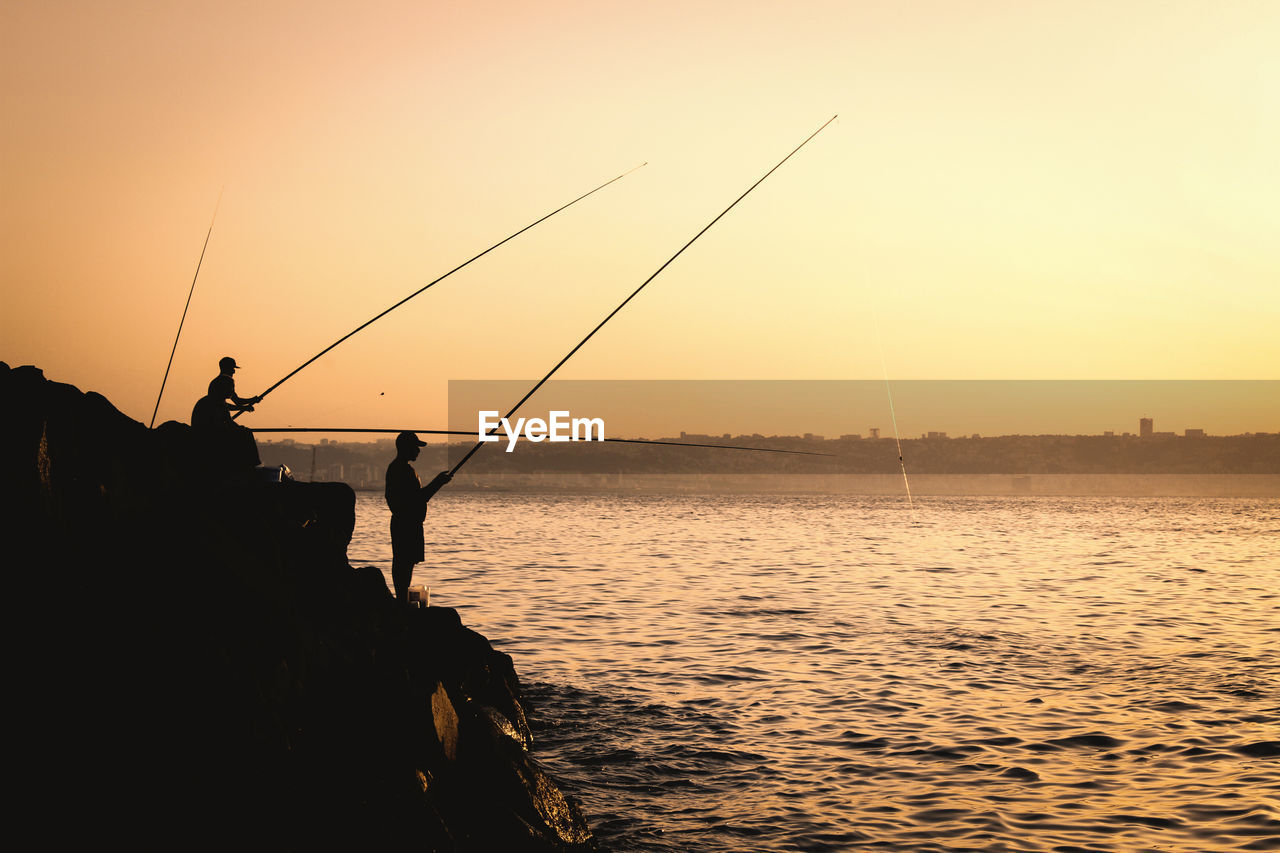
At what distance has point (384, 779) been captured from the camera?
6.14 meters

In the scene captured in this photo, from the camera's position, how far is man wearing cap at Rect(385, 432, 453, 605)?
9.54 metres

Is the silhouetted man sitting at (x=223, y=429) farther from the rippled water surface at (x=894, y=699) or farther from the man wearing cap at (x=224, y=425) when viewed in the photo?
the rippled water surface at (x=894, y=699)

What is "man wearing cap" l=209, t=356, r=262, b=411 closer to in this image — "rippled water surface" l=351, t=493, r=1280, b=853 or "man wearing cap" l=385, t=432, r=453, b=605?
"man wearing cap" l=385, t=432, r=453, b=605

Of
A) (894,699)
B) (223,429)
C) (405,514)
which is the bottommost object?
(894,699)

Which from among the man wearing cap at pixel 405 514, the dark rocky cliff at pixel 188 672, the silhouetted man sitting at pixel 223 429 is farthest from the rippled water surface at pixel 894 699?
the silhouetted man sitting at pixel 223 429

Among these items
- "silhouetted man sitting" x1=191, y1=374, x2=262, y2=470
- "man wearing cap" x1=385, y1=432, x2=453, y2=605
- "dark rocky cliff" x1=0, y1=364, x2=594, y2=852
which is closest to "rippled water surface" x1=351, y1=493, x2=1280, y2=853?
"man wearing cap" x1=385, y1=432, x2=453, y2=605

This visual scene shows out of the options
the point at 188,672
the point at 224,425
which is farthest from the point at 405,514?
the point at 188,672

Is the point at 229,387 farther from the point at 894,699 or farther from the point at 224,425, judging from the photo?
the point at 894,699

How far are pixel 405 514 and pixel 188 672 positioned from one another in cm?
440

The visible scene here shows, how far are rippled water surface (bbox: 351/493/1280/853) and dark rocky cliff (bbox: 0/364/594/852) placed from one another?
2762 mm

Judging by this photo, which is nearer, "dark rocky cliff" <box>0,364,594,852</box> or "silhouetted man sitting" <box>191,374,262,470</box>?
"dark rocky cliff" <box>0,364,594,852</box>

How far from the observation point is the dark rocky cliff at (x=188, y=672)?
4785mm

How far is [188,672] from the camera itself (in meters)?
5.17

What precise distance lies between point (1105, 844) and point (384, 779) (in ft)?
18.3
